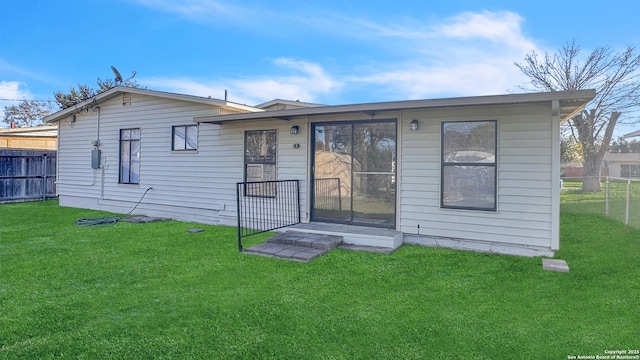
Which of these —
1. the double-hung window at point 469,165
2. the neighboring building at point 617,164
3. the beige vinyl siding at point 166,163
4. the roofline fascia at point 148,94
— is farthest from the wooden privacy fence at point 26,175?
the neighboring building at point 617,164

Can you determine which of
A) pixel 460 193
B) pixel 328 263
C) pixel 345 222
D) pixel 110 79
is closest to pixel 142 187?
pixel 345 222

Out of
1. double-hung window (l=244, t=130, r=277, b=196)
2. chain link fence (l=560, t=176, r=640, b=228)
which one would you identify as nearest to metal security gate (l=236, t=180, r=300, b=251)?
double-hung window (l=244, t=130, r=277, b=196)

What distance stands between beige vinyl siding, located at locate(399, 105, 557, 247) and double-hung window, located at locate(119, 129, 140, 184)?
6.57 m

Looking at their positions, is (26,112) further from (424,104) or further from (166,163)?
(424,104)

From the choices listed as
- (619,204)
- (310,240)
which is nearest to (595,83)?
(619,204)

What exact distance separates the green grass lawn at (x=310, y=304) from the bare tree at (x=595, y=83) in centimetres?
1352

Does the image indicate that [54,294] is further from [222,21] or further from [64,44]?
[64,44]

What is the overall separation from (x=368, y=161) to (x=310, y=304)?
3.29 metres

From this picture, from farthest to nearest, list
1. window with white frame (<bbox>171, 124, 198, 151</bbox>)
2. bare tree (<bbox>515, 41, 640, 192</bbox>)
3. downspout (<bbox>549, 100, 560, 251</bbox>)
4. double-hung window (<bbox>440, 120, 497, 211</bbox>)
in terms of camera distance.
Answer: bare tree (<bbox>515, 41, 640, 192</bbox>), window with white frame (<bbox>171, 124, 198, 151</bbox>), double-hung window (<bbox>440, 120, 497, 211</bbox>), downspout (<bbox>549, 100, 560, 251</bbox>)

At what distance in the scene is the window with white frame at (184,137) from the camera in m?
7.96

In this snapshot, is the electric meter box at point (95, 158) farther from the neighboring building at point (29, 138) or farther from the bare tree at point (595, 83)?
the bare tree at point (595, 83)

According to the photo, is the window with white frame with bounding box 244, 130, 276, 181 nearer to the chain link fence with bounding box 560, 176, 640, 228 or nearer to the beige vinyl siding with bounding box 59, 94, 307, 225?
the beige vinyl siding with bounding box 59, 94, 307, 225

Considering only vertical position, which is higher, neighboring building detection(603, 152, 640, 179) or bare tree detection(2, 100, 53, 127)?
bare tree detection(2, 100, 53, 127)

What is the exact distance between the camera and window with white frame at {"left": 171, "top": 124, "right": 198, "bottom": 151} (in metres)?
7.96
